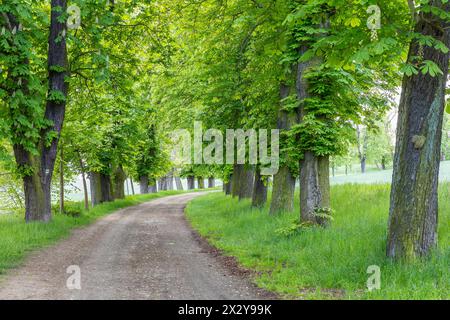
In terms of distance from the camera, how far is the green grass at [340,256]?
21.1ft

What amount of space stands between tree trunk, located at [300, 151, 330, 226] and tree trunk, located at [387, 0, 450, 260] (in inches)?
139

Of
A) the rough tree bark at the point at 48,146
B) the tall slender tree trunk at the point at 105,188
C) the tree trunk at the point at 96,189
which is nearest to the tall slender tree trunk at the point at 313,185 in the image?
the rough tree bark at the point at 48,146

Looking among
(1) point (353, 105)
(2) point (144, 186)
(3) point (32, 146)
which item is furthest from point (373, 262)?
(2) point (144, 186)

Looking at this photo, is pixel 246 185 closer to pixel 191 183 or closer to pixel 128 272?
pixel 128 272

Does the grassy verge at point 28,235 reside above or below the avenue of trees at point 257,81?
below

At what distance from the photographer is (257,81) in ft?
45.6

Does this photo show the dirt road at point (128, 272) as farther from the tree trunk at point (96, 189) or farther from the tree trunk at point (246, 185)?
the tree trunk at point (96, 189)

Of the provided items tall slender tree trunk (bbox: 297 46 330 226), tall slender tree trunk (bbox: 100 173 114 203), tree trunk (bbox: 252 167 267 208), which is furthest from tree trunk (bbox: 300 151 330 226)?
tall slender tree trunk (bbox: 100 173 114 203)

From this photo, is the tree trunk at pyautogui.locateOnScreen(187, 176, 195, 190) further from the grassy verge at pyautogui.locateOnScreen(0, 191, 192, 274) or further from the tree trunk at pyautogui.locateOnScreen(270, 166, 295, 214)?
the tree trunk at pyautogui.locateOnScreen(270, 166, 295, 214)

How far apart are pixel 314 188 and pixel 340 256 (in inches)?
120

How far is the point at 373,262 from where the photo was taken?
732cm

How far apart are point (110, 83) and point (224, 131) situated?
537 centimetres

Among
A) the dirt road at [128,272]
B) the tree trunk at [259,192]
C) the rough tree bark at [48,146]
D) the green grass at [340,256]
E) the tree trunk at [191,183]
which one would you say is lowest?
the tree trunk at [191,183]

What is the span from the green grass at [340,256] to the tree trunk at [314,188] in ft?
1.79
